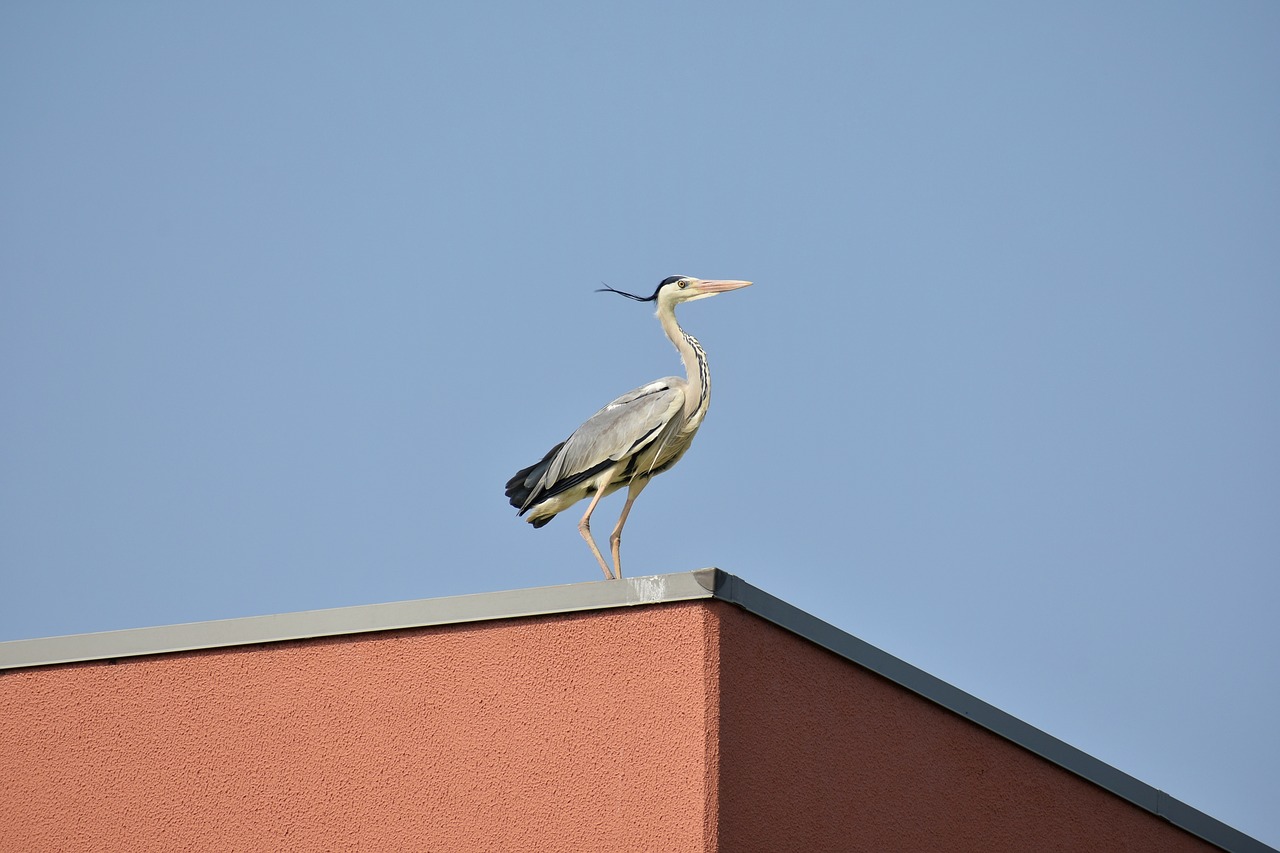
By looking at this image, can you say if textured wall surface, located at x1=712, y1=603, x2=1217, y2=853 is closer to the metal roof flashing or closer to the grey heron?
the metal roof flashing

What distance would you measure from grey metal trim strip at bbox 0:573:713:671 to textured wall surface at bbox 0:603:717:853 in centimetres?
5

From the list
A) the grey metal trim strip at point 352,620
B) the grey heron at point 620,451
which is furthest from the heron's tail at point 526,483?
the grey metal trim strip at point 352,620

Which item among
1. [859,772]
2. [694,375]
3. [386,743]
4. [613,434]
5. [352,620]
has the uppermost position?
[694,375]

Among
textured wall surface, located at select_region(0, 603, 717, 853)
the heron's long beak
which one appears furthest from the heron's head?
textured wall surface, located at select_region(0, 603, 717, 853)

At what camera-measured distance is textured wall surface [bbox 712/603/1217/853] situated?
4879 mm

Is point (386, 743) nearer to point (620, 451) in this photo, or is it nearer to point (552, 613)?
point (552, 613)

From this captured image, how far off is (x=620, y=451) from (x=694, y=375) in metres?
0.63

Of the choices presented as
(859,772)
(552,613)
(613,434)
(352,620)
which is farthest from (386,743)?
(613,434)

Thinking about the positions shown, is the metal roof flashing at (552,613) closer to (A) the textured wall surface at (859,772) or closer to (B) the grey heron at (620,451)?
(A) the textured wall surface at (859,772)

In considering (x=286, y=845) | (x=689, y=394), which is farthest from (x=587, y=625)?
(x=689, y=394)

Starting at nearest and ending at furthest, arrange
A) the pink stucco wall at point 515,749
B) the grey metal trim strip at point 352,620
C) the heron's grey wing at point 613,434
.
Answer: the pink stucco wall at point 515,749
the grey metal trim strip at point 352,620
the heron's grey wing at point 613,434

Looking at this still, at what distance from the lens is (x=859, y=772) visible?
5.37 m

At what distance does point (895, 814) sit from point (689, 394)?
3.03m

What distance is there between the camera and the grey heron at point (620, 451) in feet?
25.7
